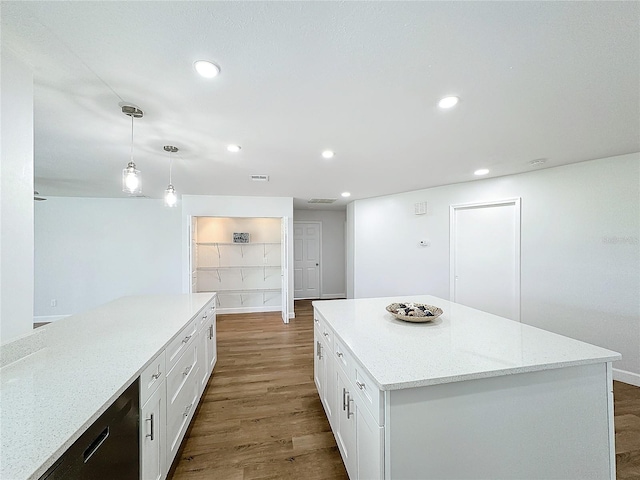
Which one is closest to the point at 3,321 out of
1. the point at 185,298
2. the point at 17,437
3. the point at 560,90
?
the point at 17,437

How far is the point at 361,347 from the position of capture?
144 centimetres

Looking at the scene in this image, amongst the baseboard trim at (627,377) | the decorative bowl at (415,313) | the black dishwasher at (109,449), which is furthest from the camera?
the baseboard trim at (627,377)

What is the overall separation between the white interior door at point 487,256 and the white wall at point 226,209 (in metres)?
2.99

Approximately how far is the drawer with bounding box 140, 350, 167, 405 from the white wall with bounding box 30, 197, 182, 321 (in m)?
4.29

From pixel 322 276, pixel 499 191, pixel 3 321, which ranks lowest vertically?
pixel 322 276

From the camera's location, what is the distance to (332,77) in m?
1.34

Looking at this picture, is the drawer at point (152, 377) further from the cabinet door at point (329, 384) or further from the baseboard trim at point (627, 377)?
the baseboard trim at point (627, 377)

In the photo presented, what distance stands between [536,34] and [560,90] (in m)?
0.65

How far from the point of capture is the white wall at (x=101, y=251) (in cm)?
490

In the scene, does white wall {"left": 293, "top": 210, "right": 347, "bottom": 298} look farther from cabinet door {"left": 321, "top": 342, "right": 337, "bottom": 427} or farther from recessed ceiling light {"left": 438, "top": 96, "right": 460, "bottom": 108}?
recessed ceiling light {"left": 438, "top": 96, "right": 460, "bottom": 108}

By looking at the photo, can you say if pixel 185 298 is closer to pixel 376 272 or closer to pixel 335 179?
pixel 335 179

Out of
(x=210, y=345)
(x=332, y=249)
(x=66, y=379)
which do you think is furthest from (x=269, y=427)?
(x=332, y=249)

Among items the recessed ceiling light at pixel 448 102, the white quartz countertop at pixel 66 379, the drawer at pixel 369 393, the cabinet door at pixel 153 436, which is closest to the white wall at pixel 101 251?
the white quartz countertop at pixel 66 379

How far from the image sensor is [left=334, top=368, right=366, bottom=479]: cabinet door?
1438 millimetres
